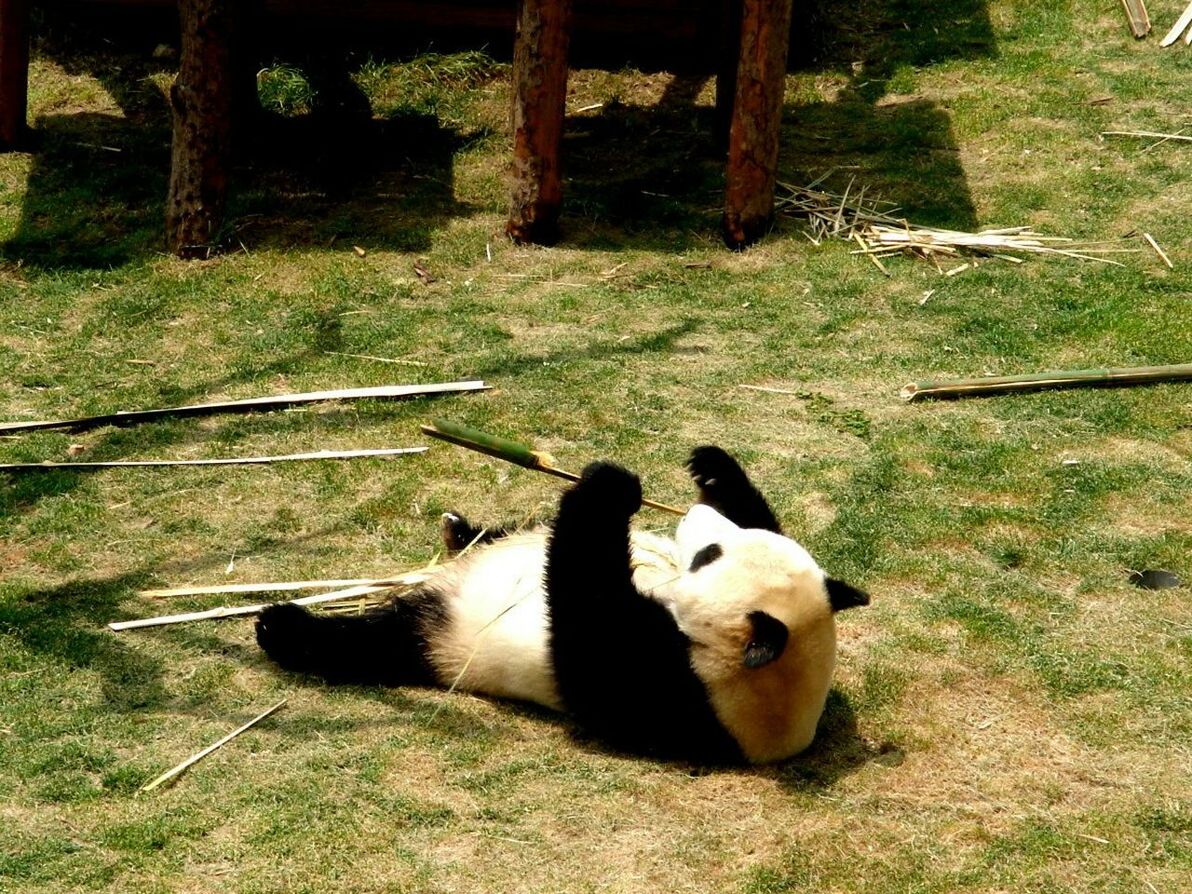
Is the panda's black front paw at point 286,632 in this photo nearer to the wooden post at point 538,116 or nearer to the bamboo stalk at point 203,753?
the bamboo stalk at point 203,753

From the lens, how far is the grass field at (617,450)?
3.59 metres

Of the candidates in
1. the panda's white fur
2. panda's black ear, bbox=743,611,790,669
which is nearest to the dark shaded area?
the panda's white fur

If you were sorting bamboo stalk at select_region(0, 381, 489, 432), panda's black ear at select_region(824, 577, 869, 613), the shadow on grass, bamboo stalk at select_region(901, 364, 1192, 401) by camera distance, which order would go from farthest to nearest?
bamboo stalk at select_region(901, 364, 1192, 401)
bamboo stalk at select_region(0, 381, 489, 432)
the shadow on grass
panda's black ear at select_region(824, 577, 869, 613)

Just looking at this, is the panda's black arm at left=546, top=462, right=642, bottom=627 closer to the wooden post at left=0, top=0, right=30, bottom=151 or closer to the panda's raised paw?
the panda's raised paw

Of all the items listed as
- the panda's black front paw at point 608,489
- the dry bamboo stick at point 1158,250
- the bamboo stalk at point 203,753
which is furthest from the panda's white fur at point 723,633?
the dry bamboo stick at point 1158,250

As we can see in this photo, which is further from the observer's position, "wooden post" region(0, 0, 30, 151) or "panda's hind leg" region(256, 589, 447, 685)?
"wooden post" region(0, 0, 30, 151)

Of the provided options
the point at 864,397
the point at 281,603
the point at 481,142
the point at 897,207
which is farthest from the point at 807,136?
the point at 281,603

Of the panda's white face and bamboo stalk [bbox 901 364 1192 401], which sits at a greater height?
bamboo stalk [bbox 901 364 1192 401]

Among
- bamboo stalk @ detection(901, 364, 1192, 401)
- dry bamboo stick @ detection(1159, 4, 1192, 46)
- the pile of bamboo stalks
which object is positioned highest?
dry bamboo stick @ detection(1159, 4, 1192, 46)

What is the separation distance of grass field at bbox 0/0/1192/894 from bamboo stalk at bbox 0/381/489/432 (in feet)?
0.24

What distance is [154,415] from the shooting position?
598 cm

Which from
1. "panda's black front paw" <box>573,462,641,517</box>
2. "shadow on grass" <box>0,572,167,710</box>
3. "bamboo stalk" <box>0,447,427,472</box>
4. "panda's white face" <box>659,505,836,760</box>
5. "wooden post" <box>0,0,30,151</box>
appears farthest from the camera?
"wooden post" <box>0,0,30,151</box>

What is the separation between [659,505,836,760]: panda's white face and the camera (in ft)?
12.1

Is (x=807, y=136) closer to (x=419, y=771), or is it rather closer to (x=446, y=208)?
(x=446, y=208)
